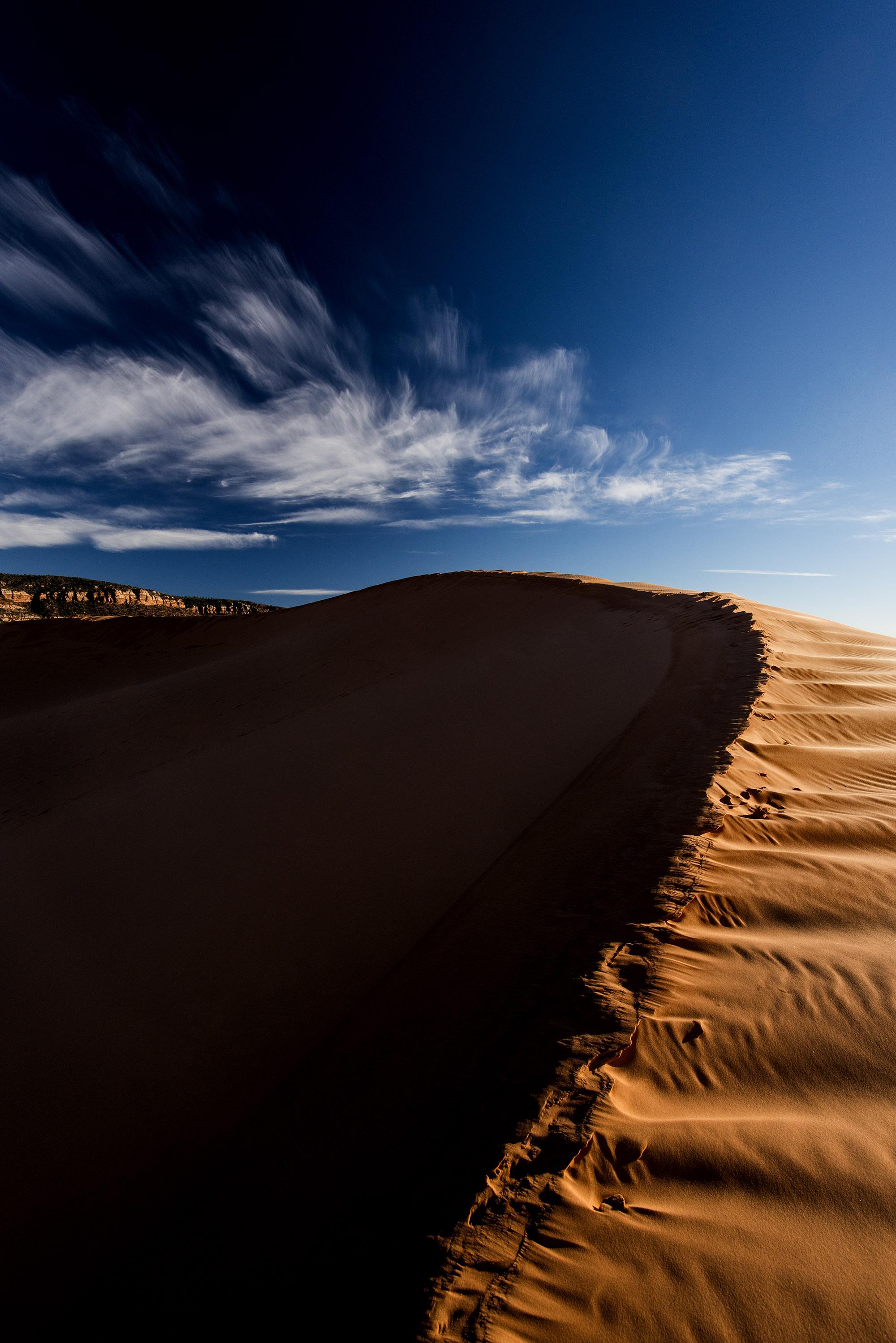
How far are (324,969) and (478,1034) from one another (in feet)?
3.82

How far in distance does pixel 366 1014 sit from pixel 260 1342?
125 centimetres

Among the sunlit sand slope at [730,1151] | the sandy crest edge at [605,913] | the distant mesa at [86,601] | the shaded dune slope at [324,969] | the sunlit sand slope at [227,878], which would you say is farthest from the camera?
the distant mesa at [86,601]

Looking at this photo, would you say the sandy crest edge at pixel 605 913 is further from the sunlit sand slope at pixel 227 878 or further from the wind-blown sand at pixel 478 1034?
the sunlit sand slope at pixel 227 878

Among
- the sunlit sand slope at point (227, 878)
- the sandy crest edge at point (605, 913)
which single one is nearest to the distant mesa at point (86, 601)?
the sunlit sand slope at point (227, 878)

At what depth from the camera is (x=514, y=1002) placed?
2.24m

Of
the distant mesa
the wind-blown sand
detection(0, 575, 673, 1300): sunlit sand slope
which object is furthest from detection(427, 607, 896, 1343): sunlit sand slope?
the distant mesa

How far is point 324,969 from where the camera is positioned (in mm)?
2957

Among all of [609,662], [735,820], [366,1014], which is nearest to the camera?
[366,1014]

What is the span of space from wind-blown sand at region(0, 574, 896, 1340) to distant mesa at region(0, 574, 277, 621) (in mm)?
29544

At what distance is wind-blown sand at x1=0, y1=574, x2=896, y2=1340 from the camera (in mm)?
1312

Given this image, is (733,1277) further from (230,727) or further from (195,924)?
(230,727)

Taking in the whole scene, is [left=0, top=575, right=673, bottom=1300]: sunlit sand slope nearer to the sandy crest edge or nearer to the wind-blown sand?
the wind-blown sand

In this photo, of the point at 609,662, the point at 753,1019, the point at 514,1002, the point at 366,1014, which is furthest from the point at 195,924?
the point at 609,662

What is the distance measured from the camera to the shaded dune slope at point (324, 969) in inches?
64.6
